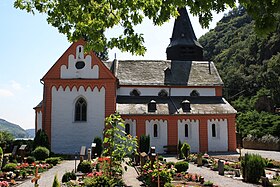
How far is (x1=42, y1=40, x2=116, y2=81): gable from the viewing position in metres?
26.8

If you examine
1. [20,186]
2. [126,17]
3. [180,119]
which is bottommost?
[20,186]

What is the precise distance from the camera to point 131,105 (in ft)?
94.3

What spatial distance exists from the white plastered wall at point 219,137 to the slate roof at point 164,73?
5149mm

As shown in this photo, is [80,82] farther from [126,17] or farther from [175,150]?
[126,17]

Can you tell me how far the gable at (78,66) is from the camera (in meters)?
26.8

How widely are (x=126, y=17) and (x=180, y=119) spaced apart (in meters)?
21.2

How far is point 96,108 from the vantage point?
26.5 metres

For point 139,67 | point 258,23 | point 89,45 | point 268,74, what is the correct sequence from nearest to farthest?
point 258,23 < point 89,45 < point 139,67 < point 268,74

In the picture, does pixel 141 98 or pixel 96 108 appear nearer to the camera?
pixel 96 108

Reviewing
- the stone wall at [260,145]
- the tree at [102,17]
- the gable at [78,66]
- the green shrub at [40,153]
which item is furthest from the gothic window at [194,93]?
the tree at [102,17]

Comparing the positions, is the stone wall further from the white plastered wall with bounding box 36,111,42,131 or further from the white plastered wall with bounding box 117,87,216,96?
the white plastered wall with bounding box 36,111,42,131

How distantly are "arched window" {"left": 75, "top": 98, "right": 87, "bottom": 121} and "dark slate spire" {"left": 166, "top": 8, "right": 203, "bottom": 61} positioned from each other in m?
15.8

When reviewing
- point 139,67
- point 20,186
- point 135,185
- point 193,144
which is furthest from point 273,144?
point 20,186

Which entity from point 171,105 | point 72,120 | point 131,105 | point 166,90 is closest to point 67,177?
point 72,120
